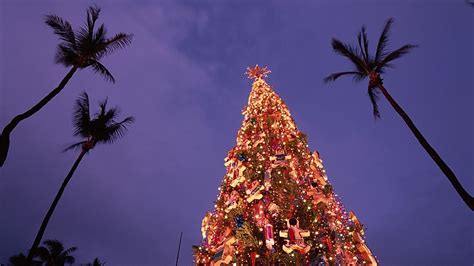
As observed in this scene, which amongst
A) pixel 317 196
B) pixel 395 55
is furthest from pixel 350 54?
pixel 317 196

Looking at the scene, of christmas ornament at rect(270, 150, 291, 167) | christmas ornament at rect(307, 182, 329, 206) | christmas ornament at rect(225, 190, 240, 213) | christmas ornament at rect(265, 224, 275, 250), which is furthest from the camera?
christmas ornament at rect(270, 150, 291, 167)

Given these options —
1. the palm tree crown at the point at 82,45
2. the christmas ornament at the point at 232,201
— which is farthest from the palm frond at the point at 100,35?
the christmas ornament at the point at 232,201

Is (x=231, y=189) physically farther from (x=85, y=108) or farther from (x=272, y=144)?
Answer: (x=85, y=108)

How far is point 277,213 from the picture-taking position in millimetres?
8312

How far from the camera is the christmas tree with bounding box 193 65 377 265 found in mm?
7766

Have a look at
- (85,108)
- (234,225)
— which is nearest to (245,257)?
(234,225)

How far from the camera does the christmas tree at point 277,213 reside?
7766 mm

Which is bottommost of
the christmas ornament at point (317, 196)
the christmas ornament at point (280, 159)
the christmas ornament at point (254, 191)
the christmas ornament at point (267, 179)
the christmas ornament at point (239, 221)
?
the christmas ornament at point (239, 221)

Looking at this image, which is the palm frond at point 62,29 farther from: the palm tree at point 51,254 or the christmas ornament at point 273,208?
the palm tree at point 51,254

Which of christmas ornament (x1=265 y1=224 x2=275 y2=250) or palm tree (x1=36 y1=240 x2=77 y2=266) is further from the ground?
palm tree (x1=36 y1=240 x2=77 y2=266)

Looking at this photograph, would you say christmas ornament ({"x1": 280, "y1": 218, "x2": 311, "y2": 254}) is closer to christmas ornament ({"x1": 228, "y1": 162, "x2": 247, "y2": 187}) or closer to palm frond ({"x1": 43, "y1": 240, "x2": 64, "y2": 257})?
christmas ornament ({"x1": 228, "y1": 162, "x2": 247, "y2": 187})

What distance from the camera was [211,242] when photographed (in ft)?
29.2

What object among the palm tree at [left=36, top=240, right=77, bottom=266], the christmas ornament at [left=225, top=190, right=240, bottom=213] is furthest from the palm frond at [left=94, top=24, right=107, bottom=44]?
the palm tree at [left=36, top=240, right=77, bottom=266]

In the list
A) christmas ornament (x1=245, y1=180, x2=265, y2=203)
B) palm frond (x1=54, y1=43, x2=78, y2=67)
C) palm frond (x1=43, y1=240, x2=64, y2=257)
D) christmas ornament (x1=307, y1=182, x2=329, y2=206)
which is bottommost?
christmas ornament (x1=307, y1=182, x2=329, y2=206)
